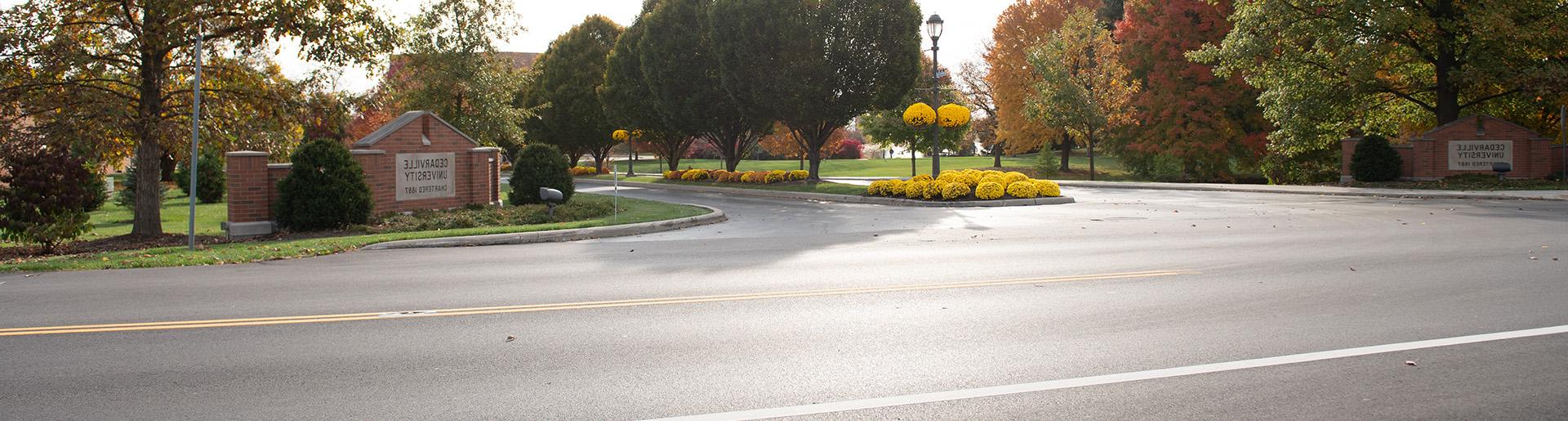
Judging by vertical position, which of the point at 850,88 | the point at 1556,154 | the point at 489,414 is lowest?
the point at 489,414

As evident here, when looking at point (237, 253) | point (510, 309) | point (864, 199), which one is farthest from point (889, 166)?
point (510, 309)

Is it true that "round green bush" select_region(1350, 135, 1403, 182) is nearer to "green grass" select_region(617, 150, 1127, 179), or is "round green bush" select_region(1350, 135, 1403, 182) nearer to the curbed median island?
the curbed median island

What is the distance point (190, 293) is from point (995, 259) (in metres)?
8.00

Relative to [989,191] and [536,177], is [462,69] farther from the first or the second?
[989,191]

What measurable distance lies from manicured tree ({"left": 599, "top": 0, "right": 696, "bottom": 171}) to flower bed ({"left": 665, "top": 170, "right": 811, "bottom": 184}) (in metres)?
2.38

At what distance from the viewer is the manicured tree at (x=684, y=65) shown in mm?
37750

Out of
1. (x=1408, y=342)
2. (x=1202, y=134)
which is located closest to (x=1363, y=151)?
(x=1202, y=134)

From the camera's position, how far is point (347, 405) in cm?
509

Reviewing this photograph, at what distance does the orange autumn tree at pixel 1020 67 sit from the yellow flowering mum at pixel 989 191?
74.3 ft

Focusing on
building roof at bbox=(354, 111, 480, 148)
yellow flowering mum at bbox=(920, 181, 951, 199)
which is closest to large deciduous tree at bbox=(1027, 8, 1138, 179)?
yellow flowering mum at bbox=(920, 181, 951, 199)

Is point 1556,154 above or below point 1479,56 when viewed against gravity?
below

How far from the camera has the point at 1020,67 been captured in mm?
49469

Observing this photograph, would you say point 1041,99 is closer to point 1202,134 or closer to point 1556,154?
point 1202,134

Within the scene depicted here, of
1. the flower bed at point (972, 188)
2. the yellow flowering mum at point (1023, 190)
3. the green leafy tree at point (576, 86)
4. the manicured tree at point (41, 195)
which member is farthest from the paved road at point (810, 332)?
the green leafy tree at point (576, 86)
